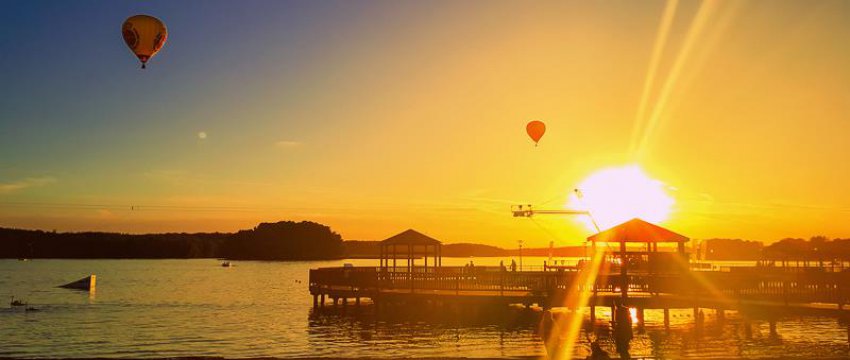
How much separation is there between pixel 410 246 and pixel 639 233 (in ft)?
53.8

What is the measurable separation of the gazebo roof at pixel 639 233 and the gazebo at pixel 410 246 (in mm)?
12934

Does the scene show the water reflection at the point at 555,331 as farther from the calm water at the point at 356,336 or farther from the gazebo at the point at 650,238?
the gazebo at the point at 650,238

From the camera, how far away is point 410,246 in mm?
51344

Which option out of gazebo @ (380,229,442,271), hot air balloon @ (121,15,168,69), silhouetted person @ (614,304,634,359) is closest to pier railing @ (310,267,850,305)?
gazebo @ (380,229,442,271)

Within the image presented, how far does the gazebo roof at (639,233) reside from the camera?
1628 inches

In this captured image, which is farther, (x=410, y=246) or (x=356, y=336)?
(x=410, y=246)

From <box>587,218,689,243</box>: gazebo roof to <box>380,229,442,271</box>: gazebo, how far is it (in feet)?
42.4

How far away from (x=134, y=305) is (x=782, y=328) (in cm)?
5439

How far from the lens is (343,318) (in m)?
47.4

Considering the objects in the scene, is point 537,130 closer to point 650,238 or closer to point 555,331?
point 650,238

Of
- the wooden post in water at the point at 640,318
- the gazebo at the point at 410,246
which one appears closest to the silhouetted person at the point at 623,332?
the wooden post in water at the point at 640,318

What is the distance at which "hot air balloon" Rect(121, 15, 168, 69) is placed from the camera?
41750 millimetres

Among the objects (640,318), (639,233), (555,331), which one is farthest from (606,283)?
(555,331)

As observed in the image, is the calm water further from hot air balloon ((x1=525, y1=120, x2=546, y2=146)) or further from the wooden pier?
hot air balloon ((x1=525, y1=120, x2=546, y2=146))
